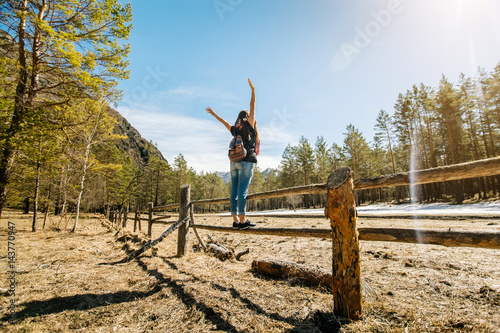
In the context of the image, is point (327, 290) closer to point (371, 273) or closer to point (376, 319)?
point (376, 319)

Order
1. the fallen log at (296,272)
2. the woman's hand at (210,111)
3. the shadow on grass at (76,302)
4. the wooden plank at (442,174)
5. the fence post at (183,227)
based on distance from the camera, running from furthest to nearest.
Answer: the fence post at (183,227) < the woman's hand at (210,111) < the fallen log at (296,272) < the shadow on grass at (76,302) < the wooden plank at (442,174)

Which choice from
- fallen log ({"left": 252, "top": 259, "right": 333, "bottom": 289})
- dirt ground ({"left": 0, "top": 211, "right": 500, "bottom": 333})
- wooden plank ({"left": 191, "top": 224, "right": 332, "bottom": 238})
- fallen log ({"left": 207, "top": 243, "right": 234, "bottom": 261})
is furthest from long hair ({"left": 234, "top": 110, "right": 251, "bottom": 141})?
fallen log ({"left": 207, "top": 243, "right": 234, "bottom": 261})

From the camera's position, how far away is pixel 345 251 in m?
2.13

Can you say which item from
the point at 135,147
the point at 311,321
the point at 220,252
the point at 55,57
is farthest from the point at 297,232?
the point at 135,147

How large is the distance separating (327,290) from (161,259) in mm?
3831

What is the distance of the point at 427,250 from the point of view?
509 cm

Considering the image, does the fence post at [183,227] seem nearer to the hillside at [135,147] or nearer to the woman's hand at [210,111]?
the woman's hand at [210,111]

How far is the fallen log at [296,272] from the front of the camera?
3113 mm

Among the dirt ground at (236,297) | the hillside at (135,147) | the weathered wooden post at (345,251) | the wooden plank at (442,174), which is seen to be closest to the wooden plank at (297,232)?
the weathered wooden post at (345,251)

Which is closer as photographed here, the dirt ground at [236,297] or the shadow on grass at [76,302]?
the dirt ground at [236,297]

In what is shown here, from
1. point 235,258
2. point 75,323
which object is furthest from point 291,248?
point 75,323

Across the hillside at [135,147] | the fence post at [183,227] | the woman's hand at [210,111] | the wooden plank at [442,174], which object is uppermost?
the hillside at [135,147]

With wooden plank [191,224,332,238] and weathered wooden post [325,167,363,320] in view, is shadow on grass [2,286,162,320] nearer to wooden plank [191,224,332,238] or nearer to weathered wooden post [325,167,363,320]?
wooden plank [191,224,332,238]

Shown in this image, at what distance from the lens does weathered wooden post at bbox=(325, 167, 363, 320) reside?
2104 millimetres
